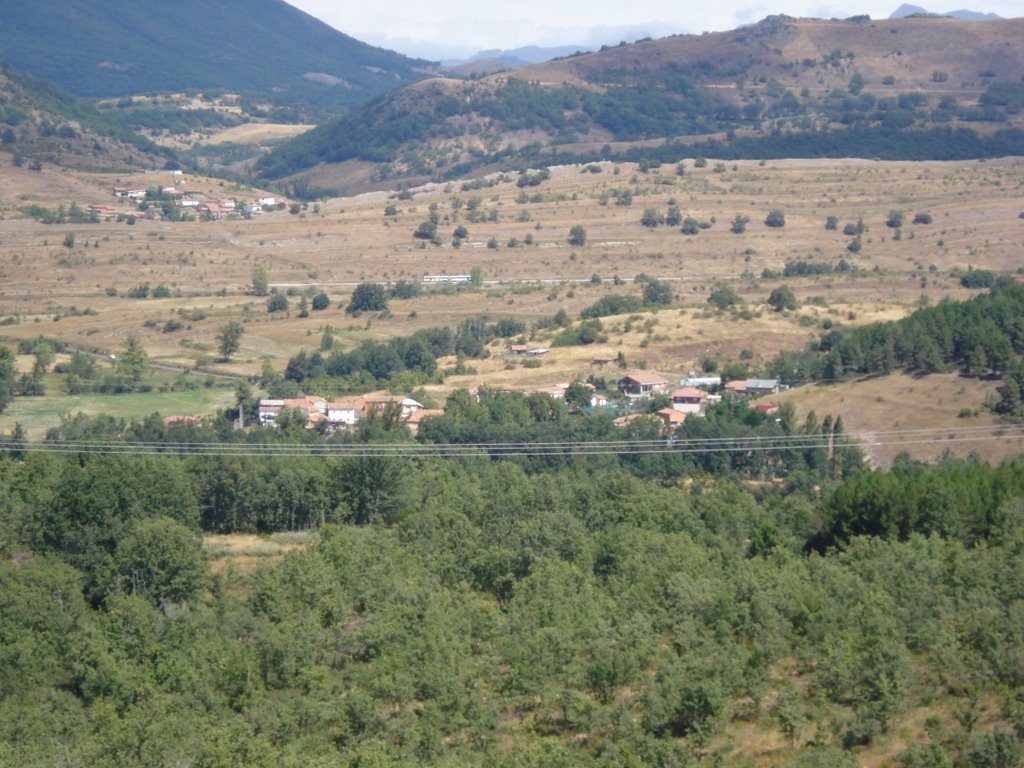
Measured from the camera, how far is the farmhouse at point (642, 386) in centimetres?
5092

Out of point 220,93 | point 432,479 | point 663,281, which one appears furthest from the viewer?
point 220,93

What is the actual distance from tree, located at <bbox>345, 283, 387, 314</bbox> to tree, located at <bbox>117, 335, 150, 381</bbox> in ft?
41.0

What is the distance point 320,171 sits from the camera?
142 meters

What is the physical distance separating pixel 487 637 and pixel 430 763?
4110 mm

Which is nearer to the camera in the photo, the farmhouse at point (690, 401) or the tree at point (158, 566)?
the tree at point (158, 566)

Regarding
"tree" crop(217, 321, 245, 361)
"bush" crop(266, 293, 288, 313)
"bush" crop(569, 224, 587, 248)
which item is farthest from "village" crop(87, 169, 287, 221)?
"tree" crop(217, 321, 245, 361)

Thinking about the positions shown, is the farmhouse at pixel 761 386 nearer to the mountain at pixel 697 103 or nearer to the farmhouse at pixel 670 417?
the farmhouse at pixel 670 417

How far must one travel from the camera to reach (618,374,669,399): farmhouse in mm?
50925

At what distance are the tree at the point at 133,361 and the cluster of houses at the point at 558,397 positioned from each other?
28.3 feet

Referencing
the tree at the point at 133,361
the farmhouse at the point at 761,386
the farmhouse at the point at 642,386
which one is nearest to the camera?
the farmhouse at the point at 761,386

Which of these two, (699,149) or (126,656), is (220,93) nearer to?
(699,149)

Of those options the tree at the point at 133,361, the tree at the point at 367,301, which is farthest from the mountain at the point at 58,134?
the tree at the point at 133,361

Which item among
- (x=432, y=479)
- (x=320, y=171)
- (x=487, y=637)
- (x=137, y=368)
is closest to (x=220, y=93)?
(x=320, y=171)

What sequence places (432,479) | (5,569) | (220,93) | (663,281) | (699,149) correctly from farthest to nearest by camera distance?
(220,93), (699,149), (663,281), (432,479), (5,569)
